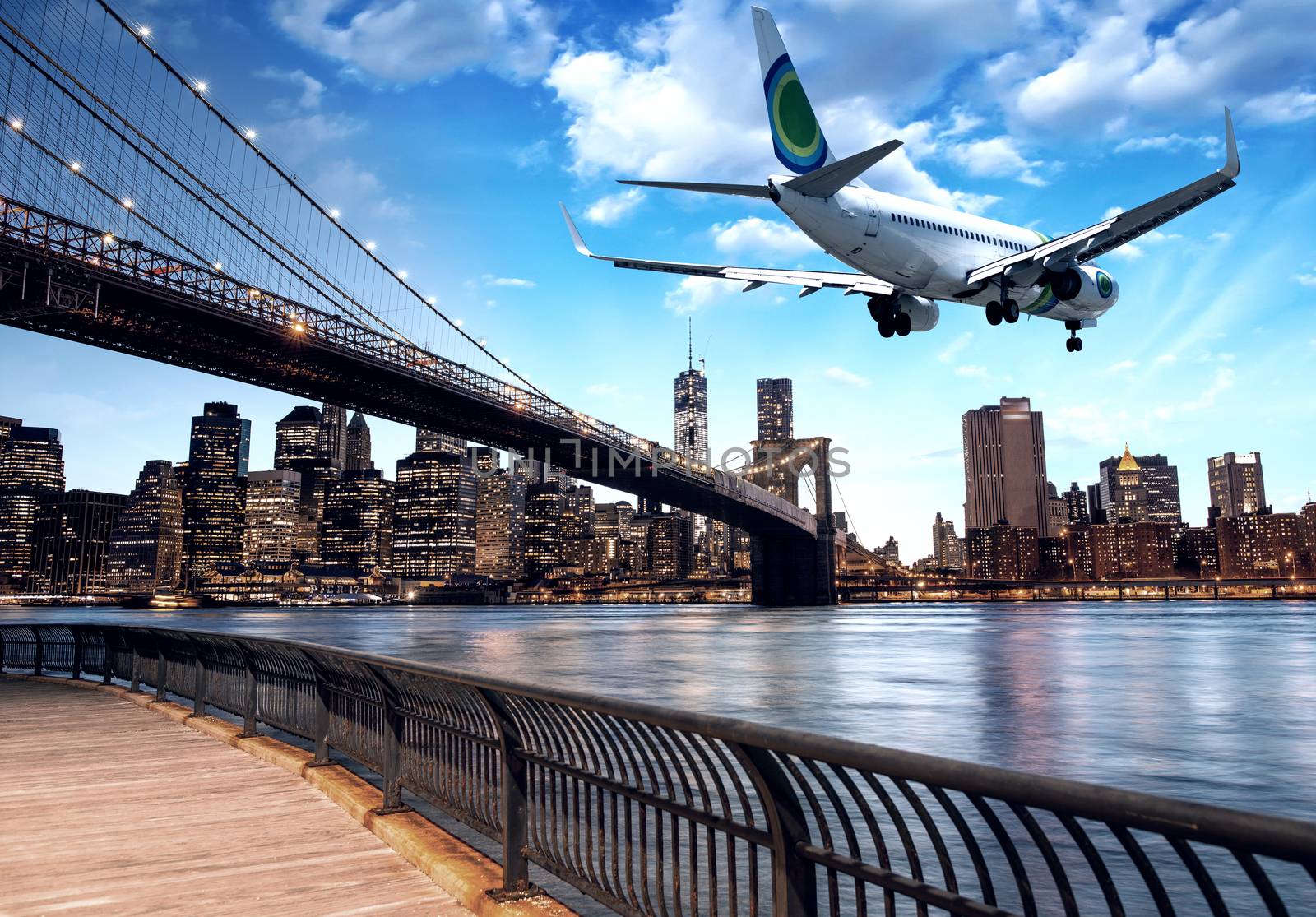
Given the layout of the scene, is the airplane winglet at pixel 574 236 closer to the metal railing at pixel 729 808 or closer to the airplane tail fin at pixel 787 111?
the airplane tail fin at pixel 787 111

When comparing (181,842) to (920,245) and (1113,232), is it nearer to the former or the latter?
(920,245)

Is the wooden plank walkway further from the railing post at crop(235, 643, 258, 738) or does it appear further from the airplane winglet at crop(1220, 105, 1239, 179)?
the airplane winglet at crop(1220, 105, 1239, 179)

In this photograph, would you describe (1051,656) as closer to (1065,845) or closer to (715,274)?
(715,274)

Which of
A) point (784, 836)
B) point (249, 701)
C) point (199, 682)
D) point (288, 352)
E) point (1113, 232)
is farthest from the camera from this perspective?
point (288, 352)

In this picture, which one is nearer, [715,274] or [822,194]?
[822,194]

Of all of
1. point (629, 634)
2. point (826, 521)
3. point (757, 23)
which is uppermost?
point (757, 23)

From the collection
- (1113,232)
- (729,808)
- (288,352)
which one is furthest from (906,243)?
(288,352)

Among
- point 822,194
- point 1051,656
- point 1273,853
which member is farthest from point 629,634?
point 1273,853

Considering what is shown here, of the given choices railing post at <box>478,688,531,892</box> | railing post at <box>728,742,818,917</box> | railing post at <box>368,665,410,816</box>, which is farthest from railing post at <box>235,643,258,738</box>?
railing post at <box>728,742,818,917</box>
